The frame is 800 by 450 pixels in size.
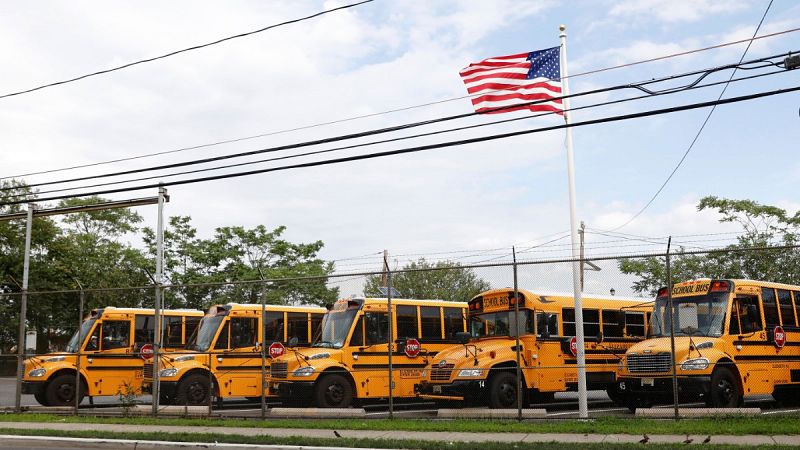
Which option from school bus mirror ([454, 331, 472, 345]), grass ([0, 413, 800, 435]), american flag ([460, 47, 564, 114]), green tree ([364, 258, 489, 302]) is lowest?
grass ([0, 413, 800, 435])

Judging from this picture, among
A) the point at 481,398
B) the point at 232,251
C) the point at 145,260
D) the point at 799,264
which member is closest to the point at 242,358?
the point at 481,398

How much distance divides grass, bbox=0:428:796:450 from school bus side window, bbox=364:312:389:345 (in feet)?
17.8

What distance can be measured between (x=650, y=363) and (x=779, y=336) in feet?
8.36

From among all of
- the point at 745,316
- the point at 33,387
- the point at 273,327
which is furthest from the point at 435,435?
the point at 33,387

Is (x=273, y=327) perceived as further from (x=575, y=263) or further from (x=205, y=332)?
(x=575, y=263)

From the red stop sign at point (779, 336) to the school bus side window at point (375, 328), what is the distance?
27.3ft

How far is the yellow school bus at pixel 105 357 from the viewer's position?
21109 millimetres

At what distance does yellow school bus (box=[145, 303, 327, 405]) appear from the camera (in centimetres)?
1988

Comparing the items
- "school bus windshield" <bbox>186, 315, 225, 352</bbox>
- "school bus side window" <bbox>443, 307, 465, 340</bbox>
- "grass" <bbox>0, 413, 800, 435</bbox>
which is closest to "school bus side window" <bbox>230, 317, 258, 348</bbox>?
"school bus windshield" <bbox>186, 315, 225, 352</bbox>

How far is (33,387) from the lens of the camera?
69.2ft

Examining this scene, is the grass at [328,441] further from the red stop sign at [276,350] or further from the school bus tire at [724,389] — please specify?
the red stop sign at [276,350]

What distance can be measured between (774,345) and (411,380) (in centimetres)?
781

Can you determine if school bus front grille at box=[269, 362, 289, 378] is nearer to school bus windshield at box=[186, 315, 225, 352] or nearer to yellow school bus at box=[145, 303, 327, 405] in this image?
yellow school bus at box=[145, 303, 327, 405]

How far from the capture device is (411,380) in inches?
733
